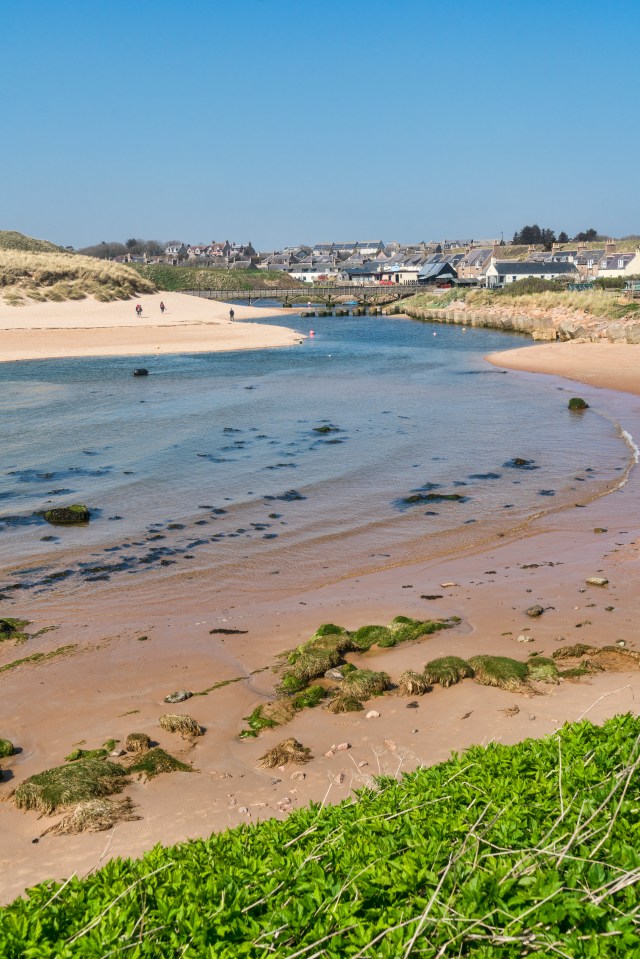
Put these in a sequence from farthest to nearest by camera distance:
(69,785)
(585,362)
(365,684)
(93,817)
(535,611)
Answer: (585,362) → (535,611) → (365,684) → (69,785) → (93,817)

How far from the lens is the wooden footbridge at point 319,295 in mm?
118188

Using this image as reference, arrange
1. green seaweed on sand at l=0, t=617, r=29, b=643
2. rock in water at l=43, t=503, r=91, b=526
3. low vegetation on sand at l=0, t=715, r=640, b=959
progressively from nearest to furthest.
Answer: low vegetation on sand at l=0, t=715, r=640, b=959 → green seaweed on sand at l=0, t=617, r=29, b=643 → rock in water at l=43, t=503, r=91, b=526

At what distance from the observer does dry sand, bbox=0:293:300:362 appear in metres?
54.3

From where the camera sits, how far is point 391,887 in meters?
4.46

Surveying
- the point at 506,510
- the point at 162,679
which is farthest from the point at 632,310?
the point at 162,679

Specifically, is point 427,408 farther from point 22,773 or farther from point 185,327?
point 185,327

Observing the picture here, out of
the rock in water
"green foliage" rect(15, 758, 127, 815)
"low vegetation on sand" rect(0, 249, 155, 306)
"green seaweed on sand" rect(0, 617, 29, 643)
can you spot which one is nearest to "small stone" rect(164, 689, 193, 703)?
"green foliage" rect(15, 758, 127, 815)

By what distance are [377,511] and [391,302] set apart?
9920cm

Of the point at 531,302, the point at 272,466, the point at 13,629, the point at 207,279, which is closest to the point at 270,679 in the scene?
the point at 13,629

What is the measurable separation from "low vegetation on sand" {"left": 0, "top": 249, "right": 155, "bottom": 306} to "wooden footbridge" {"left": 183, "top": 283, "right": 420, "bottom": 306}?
2737 cm

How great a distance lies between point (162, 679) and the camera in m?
10.4

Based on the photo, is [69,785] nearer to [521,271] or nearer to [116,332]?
[116,332]

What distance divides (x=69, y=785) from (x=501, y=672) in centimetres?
501

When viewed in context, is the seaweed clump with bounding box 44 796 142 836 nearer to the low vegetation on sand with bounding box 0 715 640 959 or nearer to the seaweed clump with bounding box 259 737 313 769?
the seaweed clump with bounding box 259 737 313 769
